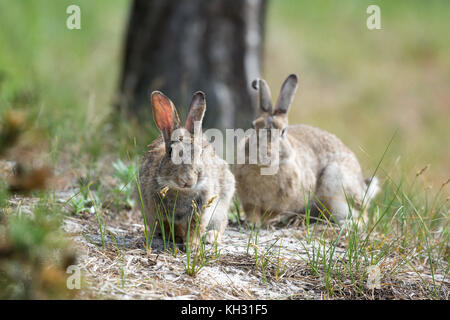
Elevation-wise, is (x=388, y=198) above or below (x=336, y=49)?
below

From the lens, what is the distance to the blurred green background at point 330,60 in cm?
1025

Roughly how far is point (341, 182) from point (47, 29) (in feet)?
28.7

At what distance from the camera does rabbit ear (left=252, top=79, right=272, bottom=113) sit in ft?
15.6

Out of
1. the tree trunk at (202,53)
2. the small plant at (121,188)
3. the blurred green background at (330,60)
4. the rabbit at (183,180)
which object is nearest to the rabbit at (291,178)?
the rabbit at (183,180)

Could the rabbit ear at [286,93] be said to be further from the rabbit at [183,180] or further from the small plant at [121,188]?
the small plant at [121,188]

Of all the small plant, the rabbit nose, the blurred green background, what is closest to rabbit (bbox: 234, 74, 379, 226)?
the small plant

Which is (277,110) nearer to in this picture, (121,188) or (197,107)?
(197,107)

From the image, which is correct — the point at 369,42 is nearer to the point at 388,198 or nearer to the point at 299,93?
the point at 299,93

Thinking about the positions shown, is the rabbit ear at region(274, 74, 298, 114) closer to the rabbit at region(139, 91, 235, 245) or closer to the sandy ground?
the rabbit at region(139, 91, 235, 245)

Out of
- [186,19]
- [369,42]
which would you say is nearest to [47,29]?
[186,19]

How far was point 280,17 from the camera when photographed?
588 inches

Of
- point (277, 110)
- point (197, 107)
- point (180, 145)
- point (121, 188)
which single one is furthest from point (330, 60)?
point (180, 145)

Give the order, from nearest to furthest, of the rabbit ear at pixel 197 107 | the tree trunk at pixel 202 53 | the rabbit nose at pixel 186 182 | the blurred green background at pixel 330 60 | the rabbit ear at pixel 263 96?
the rabbit nose at pixel 186 182, the rabbit ear at pixel 197 107, the rabbit ear at pixel 263 96, the tree trunk at pixel 202 53, the blurred green background at pixel 330 60

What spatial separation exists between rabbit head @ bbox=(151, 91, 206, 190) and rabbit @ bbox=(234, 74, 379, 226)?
108cm
